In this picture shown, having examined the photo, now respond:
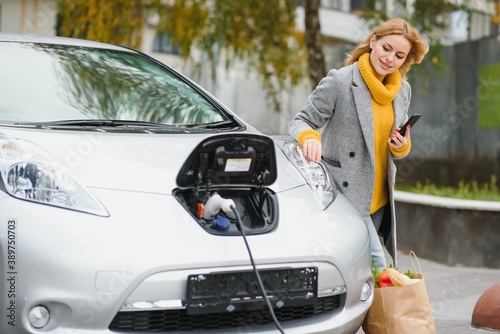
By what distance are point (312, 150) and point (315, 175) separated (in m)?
0.13

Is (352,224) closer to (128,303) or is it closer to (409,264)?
(128,303)

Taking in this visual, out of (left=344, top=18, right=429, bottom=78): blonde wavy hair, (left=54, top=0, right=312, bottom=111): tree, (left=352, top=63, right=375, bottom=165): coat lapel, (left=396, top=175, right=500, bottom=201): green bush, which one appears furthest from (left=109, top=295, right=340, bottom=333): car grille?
(left=54, top=0, right=312, bottom=111): tree

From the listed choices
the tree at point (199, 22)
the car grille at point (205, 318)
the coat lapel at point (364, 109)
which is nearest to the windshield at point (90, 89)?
the coat lapel at point (364, 109)

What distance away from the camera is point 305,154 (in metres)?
3.92

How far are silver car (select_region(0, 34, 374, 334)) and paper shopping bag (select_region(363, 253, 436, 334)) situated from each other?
137mm

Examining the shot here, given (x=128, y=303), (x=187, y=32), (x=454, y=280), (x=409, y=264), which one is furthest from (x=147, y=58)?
(x=187, y=32)

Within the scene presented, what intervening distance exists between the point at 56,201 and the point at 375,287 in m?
1.60

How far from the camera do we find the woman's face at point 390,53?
14.0ft

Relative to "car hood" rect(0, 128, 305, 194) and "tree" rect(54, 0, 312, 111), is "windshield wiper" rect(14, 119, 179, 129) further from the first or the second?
"tree" rect(54, 0, 312, 111)

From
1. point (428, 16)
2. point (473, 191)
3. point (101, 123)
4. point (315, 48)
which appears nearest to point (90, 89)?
point (101, 123)

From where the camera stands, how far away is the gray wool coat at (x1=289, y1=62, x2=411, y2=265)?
14.0 ft

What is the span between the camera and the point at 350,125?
4293 millimetres

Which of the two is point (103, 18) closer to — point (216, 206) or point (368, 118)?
point (368, 118)

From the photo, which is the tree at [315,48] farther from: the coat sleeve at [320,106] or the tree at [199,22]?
the coat sleeve at [320,106]
